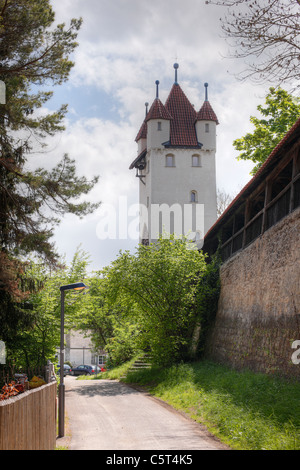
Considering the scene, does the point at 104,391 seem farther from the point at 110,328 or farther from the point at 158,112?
the point at 158,112

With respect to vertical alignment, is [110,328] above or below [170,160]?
below

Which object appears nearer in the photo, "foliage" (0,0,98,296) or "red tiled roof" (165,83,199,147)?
"foliage" (0,0,98,296)

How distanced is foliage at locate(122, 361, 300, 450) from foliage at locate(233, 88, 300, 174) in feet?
41.7

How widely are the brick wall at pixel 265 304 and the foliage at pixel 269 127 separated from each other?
8.71m

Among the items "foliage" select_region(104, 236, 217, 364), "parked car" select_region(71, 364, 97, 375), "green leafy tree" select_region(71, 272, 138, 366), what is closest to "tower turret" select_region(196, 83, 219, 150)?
"green leafy tree" select_region(71, 272, 138, 366)

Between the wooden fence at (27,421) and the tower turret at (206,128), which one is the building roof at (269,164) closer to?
the wooden fence at (27,421)

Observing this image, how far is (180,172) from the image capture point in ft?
144

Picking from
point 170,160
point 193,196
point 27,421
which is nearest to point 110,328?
point 193,196

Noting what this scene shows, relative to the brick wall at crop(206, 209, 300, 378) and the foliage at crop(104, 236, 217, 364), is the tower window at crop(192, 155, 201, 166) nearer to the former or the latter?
the foliage at crop(104, 236, 217, 364)

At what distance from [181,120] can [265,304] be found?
31.1m

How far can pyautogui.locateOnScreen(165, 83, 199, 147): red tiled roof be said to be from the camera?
44094 mm
